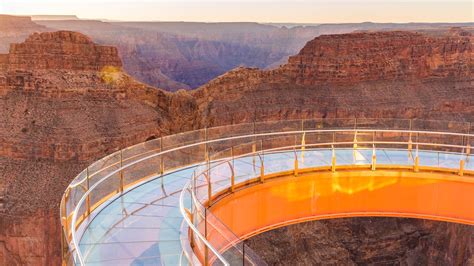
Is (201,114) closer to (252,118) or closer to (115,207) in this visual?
(252,118)

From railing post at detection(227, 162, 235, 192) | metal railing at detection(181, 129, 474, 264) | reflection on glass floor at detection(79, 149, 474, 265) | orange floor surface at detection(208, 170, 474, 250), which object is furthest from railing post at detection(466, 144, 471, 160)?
railing post at detection(227, 162, 235, 192)

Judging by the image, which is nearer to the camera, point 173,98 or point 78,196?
point 78,196

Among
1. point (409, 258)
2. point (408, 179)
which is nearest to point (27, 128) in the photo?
point (409, 258)

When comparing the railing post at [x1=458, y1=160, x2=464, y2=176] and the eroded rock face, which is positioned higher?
the railing post at [x1=458, y1=160, x2=464, y2=176]

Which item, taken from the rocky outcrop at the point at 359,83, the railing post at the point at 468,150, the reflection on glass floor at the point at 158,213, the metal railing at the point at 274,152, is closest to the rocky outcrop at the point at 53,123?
the rocky outcrop at the point at 359,83

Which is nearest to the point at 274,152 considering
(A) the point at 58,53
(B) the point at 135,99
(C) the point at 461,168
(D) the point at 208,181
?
(D) the point at 208,181

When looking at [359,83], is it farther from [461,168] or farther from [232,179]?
[232,179]

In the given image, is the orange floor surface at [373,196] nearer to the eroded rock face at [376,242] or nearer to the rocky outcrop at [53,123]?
the eroded rock face at [376,242]

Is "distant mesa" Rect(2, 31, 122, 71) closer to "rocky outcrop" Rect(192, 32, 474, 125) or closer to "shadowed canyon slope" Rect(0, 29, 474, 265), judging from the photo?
"shadowed canyon slope" Rect(0, 29, 474, 265)
